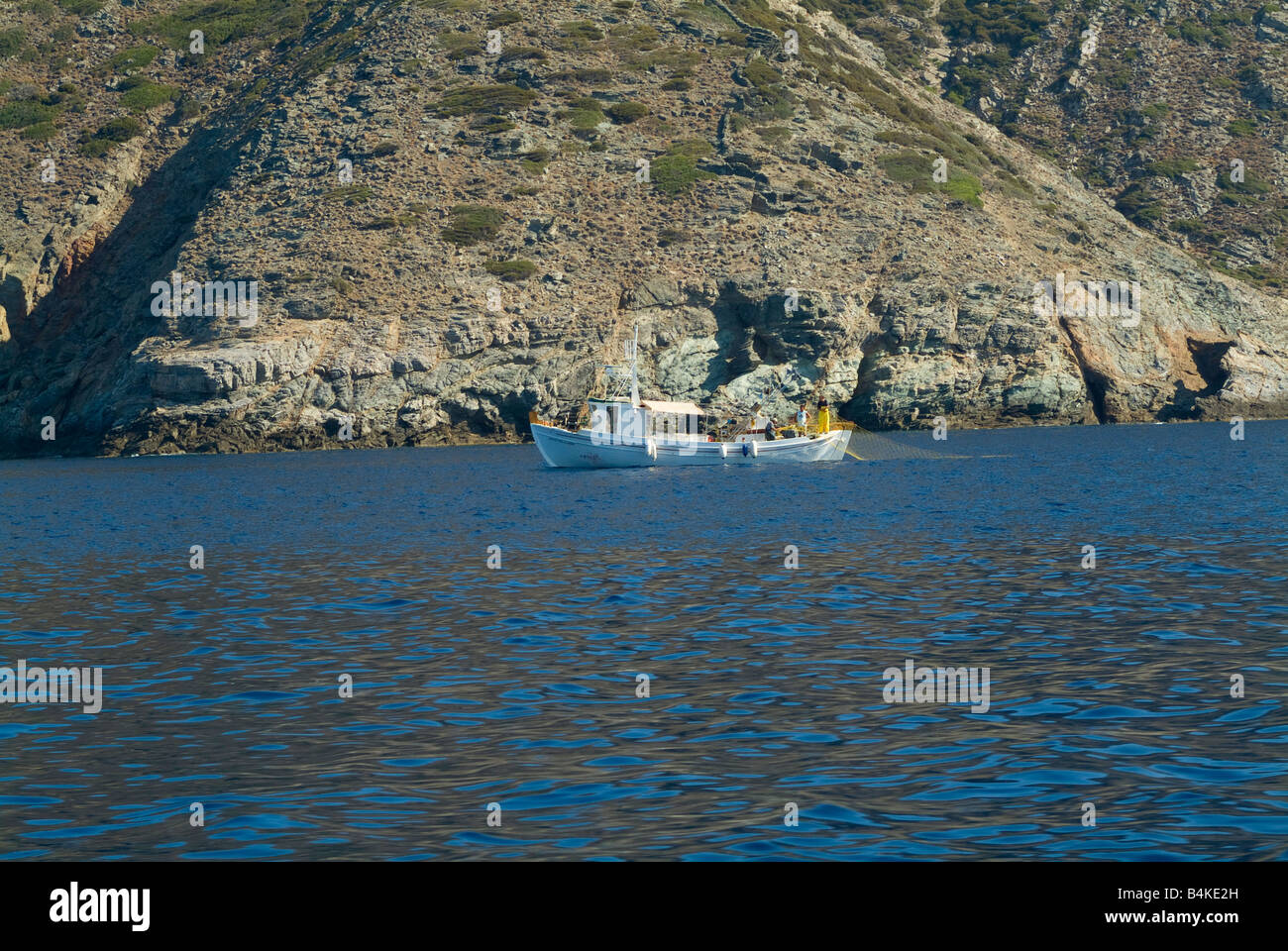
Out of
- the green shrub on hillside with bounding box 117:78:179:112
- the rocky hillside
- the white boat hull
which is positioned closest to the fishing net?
the white boat hull

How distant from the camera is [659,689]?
615 inches

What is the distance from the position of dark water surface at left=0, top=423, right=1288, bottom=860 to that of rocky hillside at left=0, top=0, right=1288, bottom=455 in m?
60.4

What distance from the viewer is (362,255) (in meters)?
101

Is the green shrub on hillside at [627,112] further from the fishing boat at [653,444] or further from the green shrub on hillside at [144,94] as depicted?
the green shrub on hillside at [144,94]

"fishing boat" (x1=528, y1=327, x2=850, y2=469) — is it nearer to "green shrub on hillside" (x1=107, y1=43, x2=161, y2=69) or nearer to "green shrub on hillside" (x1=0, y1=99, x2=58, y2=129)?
"green shrub on hillside" (x1=0, y1=99, x2=58, y2=129)

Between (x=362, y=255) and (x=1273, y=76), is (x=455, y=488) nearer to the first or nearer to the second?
(x=362, y=255)

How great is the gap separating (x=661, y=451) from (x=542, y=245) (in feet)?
118

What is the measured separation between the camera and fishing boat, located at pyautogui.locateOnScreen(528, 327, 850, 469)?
7294 centimetres

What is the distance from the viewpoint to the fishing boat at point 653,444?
72938 millimetres

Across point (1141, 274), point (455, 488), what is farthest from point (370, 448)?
point (1141, 274)

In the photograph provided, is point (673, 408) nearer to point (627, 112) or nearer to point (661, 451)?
point (661, 451)

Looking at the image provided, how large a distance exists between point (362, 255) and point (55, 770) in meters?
92.6

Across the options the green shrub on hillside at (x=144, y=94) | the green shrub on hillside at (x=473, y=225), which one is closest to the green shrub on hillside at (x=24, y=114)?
the green shrub on hillside at (x=144, y=94)

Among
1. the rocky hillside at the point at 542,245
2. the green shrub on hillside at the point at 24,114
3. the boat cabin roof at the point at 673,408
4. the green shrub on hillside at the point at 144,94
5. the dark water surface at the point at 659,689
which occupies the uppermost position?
the green shrub on hillside at the point at 144,94
